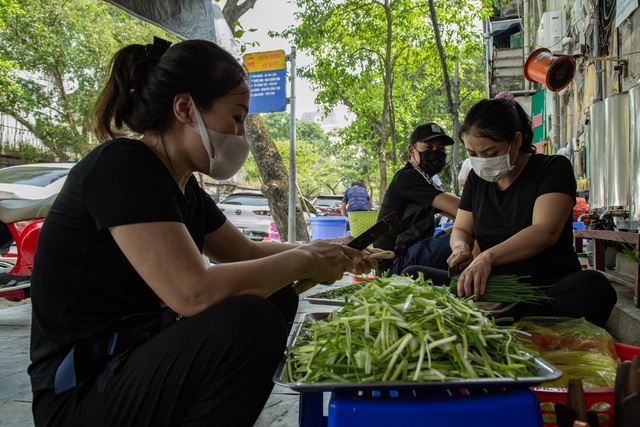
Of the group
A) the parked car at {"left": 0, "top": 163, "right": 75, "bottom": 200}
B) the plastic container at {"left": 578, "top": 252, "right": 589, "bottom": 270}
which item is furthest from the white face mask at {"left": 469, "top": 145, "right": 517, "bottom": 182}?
the parked car at {"left": 0, "top": 163, "right": 75, "bottom": 200}

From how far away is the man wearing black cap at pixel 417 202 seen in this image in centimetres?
363

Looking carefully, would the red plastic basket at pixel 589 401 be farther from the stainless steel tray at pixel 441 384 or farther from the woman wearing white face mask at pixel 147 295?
the woman wearing white face mask at pixel 147 295

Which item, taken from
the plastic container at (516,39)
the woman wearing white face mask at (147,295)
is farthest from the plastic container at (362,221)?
the plastic container at (516,39)

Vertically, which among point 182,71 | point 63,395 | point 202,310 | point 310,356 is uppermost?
point 182,71

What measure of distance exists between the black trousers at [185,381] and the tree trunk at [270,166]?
6.71m

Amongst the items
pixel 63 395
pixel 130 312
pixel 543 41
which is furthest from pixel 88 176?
pixel 543 41

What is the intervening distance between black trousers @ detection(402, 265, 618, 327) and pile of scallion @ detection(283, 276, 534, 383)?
3.24 ft

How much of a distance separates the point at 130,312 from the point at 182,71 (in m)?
0.82

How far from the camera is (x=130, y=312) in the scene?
1593mm

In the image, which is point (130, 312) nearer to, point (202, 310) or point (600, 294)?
point (202, 310)

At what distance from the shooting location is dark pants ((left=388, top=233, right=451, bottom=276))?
3.44m

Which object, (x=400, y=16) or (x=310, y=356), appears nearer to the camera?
(x=310, y=356)

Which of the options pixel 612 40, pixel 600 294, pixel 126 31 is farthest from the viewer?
pixel 126 31

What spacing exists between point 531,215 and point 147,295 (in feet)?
6.39
